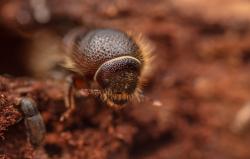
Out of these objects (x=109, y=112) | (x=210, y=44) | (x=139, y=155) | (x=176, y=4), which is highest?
(x=176, y=4)

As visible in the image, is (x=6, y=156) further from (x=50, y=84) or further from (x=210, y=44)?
(x=210, y=44)

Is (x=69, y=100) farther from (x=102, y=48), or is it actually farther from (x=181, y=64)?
(x=181, y=64)

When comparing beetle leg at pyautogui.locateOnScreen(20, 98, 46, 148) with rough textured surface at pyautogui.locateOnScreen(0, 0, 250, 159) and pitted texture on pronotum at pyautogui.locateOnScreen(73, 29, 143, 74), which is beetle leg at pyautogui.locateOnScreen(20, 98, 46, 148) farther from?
rough textured surface at pyautogui.locateOnScreen(0, 0, 250, 159)

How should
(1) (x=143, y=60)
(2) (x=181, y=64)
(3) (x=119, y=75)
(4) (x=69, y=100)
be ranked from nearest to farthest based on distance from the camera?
(3) (x=119, y=75) → (4) (x=69, y=100) → (1) (x=143, y=60) → (2) (x=181, y=64)

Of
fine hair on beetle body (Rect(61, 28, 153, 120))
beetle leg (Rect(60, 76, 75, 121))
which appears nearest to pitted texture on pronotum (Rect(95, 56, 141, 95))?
fine hair on beetle body (Rect(61, 28, 153, 120))

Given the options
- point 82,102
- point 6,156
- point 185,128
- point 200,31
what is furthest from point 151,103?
point 6,156

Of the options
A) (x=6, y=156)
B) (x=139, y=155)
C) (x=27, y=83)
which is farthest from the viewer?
(x=139, y=155)

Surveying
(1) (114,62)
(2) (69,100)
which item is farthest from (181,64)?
(2) (69,100)
